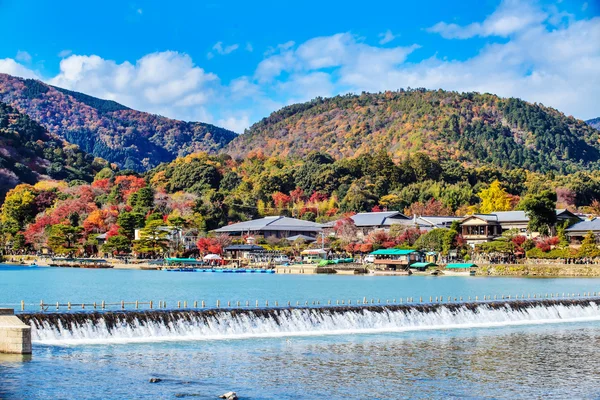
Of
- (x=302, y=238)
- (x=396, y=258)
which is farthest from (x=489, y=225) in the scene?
(x=302, y=238)

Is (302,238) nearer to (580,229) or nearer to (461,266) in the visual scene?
(461,266)

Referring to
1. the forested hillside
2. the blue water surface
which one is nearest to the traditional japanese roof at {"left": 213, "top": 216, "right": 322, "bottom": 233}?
the forested hillside

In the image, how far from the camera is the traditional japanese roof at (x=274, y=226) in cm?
10950

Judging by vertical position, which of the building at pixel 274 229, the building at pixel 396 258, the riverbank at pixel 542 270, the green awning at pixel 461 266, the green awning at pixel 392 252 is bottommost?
the riverbank at pixel 542 270

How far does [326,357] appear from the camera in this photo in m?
28.6

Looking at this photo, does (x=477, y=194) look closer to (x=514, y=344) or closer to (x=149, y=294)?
(x=149, y=294)

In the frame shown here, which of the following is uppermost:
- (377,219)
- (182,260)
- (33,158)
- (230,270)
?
(33,158)

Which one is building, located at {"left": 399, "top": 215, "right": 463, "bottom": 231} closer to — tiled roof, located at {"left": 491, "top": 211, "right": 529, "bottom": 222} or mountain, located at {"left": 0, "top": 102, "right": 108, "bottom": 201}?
tiled roof, located at {"left": 491, "top": 211, "right": 529, "bottom": 222}

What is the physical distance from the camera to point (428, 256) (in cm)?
8975

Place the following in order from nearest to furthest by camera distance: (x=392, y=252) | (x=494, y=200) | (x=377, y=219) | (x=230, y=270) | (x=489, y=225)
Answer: (x=392, y=252)
(x=230, y=270)
(x=489, y=225)
(x=377, y=219)
(x=494, y=200)

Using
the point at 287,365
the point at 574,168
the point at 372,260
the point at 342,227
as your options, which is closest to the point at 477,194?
the point at 342,227

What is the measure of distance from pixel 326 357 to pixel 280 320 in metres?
6.14

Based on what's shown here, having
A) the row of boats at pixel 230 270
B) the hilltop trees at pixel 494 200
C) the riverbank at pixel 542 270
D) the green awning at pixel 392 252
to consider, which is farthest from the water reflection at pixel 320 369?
the hilltop trees at pixel 494 200

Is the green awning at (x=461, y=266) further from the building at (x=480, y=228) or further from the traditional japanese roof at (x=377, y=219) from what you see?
the traditional japanese roof at (x=377, y=219)
